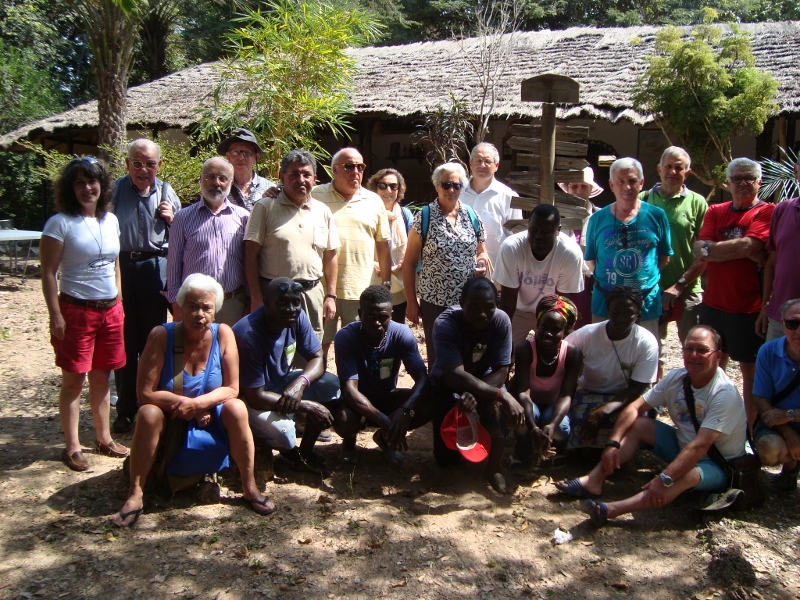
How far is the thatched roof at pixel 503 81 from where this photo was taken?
1069 centimetres

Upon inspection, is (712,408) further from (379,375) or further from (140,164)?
(140,164)

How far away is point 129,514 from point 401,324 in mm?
1816

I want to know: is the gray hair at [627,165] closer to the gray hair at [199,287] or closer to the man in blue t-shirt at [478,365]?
the man in blue t-shirt at [478,365]

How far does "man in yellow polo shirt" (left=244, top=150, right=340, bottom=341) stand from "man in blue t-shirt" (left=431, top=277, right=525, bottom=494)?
3.12 feet

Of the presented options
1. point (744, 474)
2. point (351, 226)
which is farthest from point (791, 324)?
point (351, 226)

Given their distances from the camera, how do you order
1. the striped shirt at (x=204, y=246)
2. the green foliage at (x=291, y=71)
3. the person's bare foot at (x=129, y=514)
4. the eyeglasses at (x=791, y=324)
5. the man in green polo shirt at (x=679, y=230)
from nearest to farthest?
the person's bare foot at (x=129, y=514)
the eyeglasses at (x=791, y=324)
the striped shirt at (x=204, y=246)
the man in green polo shirt at (x=679, y=230)
the green foliage at (x=291, y=71)

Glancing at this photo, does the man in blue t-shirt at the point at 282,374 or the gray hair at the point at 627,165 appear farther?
the gray hair at the point at 627,165

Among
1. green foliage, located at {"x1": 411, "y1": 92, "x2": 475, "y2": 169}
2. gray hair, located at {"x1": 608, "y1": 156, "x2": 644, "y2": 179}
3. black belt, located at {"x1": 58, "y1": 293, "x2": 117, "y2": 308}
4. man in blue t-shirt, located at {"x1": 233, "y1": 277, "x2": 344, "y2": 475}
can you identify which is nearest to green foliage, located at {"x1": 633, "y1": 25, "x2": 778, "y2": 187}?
green foliage, located at {"x1": 411, "y1": 92, "x2": 475, "y2": 169}

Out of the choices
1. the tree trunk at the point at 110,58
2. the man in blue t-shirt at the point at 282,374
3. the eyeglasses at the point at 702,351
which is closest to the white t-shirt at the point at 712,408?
the eyeglasses at the point at 702,351

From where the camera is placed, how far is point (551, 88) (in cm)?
527

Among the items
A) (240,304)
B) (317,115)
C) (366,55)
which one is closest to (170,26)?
(366,55)

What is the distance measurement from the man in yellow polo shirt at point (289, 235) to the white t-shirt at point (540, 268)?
1175 mm

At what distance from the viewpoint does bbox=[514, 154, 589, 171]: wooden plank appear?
5.32m

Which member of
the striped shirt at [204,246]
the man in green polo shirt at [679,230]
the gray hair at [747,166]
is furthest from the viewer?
the man in green polo shirt at [679,230]
